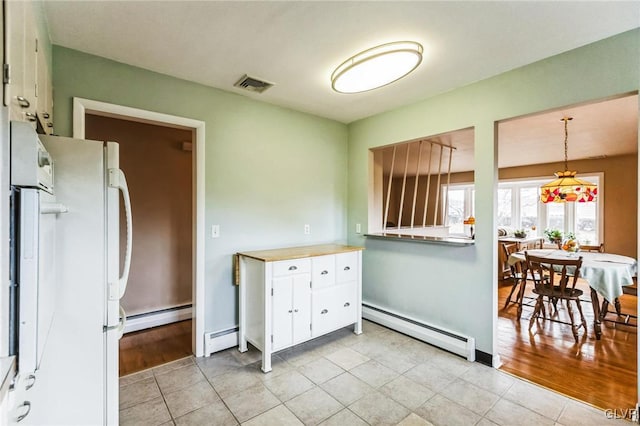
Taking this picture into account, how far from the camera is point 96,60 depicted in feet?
7.22

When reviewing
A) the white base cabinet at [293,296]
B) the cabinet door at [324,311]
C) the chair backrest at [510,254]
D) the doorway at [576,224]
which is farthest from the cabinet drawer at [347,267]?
the chair backrest at [510,254]

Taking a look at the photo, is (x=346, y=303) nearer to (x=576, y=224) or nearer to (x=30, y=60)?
(x=30, y=60)

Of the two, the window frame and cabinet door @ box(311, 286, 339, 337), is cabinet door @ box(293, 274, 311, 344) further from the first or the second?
the window frame

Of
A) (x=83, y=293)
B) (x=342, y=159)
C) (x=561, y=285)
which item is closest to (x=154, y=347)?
(x=83, y=293)

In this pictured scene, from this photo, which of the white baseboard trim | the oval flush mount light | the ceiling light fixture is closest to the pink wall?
the white baseboard trim

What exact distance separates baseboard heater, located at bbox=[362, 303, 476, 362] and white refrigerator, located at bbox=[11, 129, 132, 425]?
2.53 m

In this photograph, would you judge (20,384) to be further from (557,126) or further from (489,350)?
(557,126)

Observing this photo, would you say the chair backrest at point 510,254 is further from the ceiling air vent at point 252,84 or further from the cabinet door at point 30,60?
the cabinet door at point 30,60

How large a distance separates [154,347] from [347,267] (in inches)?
78.9

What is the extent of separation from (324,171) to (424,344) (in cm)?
213

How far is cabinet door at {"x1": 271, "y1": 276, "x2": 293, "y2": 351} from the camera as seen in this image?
2525 mm

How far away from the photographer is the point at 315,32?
1.91 meters

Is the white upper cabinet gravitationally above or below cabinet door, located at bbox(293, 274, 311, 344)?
above

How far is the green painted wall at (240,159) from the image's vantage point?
2.23 metres
